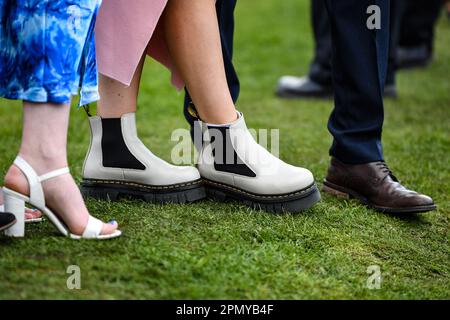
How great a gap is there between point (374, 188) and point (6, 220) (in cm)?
107

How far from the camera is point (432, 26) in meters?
5.79

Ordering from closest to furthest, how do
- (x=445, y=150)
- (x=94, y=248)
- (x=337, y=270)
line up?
(x=94, y=248) < (x=337, y=270) < (x=445, y=150)

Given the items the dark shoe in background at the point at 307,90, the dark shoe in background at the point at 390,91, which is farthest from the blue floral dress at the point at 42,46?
the dark shoe in background at the point at 390,91

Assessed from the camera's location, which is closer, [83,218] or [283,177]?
[83,218]

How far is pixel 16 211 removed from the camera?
158 cm

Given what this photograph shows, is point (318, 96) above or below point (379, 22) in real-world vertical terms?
below

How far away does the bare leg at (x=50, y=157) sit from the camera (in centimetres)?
153

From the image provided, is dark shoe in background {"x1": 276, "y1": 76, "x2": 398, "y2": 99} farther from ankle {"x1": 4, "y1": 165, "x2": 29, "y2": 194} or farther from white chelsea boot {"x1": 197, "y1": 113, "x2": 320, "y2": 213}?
ankle {"x1": 4, "y1": 165, "x2": 29, "y2": 194}

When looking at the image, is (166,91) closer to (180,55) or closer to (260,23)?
(180,55)

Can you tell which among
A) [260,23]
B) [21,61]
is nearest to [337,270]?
[21,61]

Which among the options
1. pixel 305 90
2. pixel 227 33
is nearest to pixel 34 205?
pixel 227 33

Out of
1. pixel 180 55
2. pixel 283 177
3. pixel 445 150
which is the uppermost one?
pixel 180 55

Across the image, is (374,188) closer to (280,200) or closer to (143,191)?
(280,200)

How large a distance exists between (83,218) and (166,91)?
257 centimetres
